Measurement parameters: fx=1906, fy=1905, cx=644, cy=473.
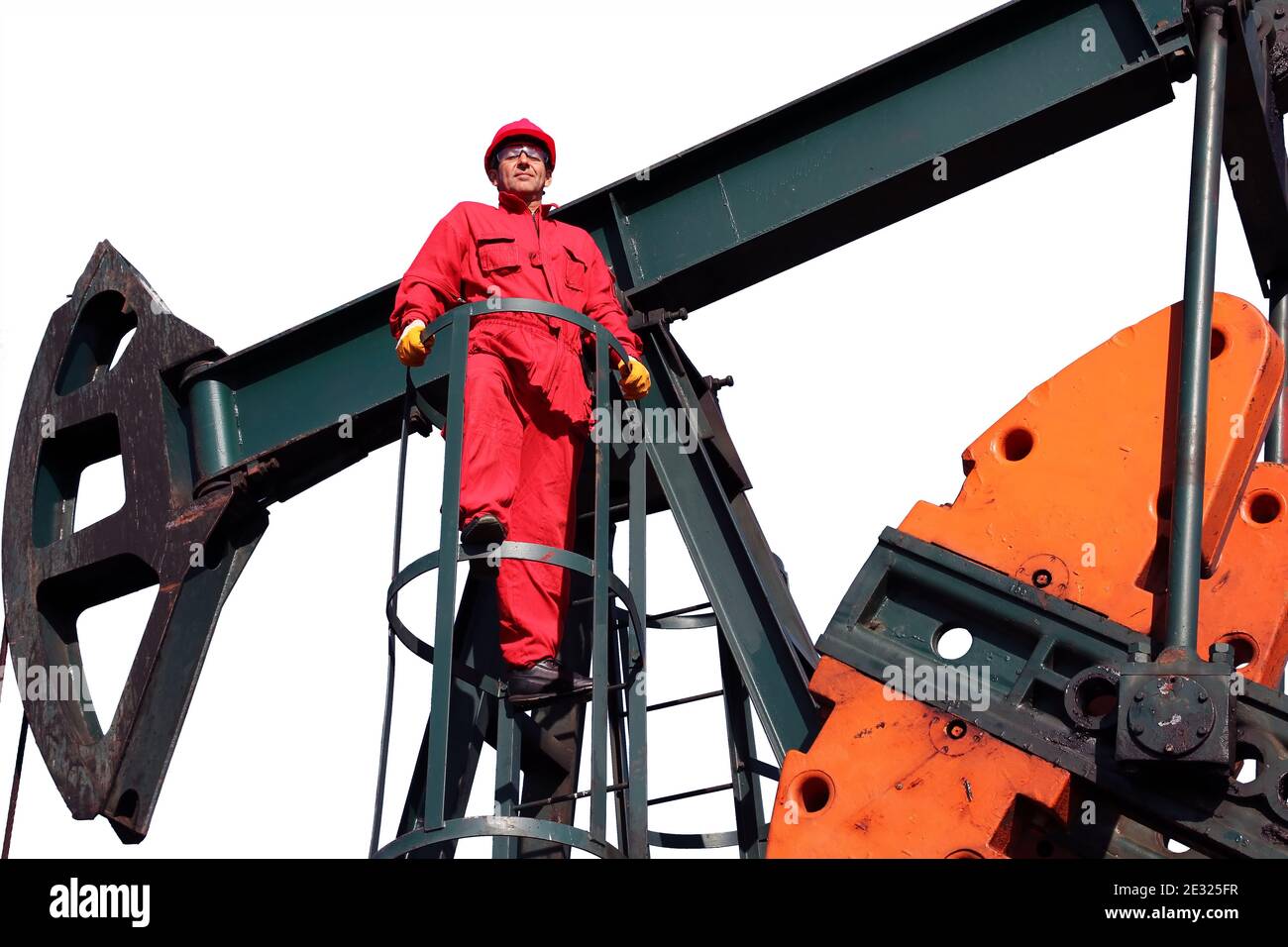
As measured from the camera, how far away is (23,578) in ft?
29.0

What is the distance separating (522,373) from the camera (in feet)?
22.8

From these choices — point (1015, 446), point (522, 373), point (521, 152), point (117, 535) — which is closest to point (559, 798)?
point (522, 373)

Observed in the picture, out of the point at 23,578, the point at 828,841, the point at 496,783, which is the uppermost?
the point at 23,578

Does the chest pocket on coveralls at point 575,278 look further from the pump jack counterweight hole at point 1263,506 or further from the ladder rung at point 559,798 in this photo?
the pump jack counterweight hole at point 1263,506

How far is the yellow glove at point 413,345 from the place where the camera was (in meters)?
6.78

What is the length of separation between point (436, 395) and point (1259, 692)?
3785mm

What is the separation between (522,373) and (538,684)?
1137 millimetres

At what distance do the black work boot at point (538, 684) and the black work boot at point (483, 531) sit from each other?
515 millimetres

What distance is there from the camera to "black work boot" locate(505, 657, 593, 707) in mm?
6707

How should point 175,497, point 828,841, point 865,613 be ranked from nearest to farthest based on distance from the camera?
point 828,841 < point 865,613 < point 175,497

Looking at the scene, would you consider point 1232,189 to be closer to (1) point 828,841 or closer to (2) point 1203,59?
(2) point 1203,59

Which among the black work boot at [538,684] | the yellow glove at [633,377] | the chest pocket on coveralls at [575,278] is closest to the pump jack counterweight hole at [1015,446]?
the yellow glove at [633,377]

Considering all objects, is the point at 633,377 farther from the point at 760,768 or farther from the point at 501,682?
the point at 760,768

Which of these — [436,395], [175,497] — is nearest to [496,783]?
[436,395]
